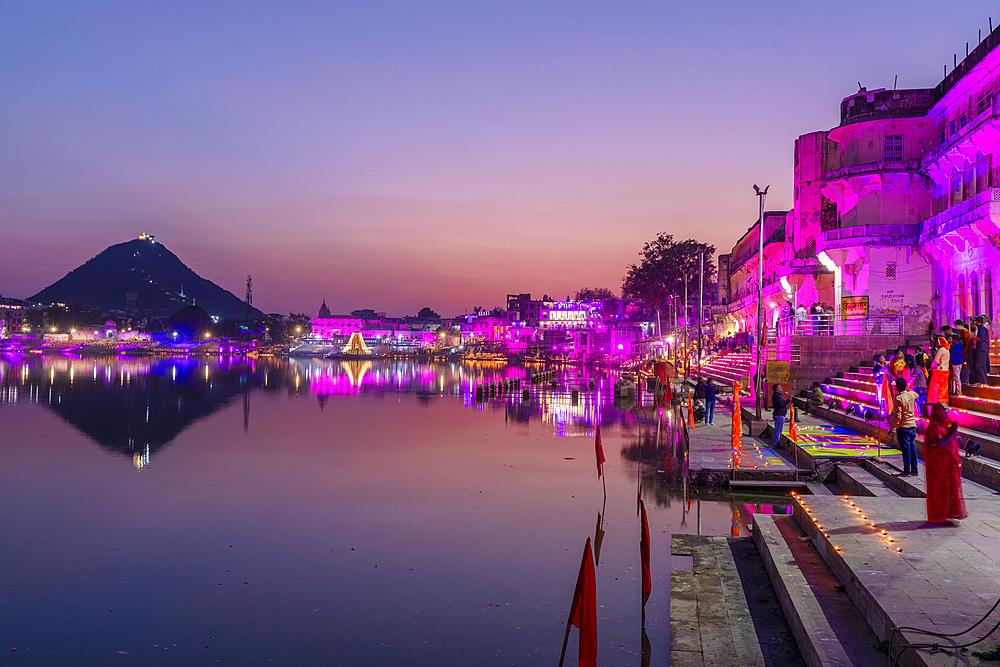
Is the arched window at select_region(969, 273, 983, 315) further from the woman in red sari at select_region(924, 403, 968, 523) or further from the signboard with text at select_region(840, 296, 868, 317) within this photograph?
the woman in red sari at select_region(924, 403, 968, 523)

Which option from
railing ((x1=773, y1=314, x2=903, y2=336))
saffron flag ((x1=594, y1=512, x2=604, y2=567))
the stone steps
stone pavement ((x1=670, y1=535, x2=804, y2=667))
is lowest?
saffron flag ((x1=594, y1=512, x2=604, y2=567))

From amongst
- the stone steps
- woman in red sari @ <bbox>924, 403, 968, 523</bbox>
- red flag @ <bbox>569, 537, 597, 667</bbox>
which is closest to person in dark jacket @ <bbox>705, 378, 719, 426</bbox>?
the stone steps

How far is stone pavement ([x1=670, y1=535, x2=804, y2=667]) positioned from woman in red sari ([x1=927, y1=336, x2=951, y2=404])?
7540mm

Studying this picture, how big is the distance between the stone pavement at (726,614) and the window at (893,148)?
31094 millimetres

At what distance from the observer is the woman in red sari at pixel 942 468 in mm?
10430

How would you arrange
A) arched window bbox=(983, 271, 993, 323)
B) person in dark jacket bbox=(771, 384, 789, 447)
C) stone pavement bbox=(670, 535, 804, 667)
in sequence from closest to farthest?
1. stone pavement bbox=(670, 535, 804, 667)
2. person in dark jacket bbox=(771, 384, 789, 447)
3. arched window bbox=(983, 271, 993, 323)

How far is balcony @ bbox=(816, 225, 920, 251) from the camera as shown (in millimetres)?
35938

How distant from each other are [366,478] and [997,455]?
15.2m

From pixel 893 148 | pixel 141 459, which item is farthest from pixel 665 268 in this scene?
pixel 141 459

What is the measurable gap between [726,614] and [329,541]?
802 cm

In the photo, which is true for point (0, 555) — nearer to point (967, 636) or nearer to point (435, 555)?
point (435, 555)

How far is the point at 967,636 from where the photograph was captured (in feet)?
22.1

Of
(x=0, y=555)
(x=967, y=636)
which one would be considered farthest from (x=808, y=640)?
(x=0, y=555)

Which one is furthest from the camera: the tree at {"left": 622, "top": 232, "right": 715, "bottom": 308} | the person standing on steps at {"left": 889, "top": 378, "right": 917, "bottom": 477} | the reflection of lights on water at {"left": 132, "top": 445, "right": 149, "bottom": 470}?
the tree at {"left": 622, "top": 232, "right": 715, "bottom": 308}
